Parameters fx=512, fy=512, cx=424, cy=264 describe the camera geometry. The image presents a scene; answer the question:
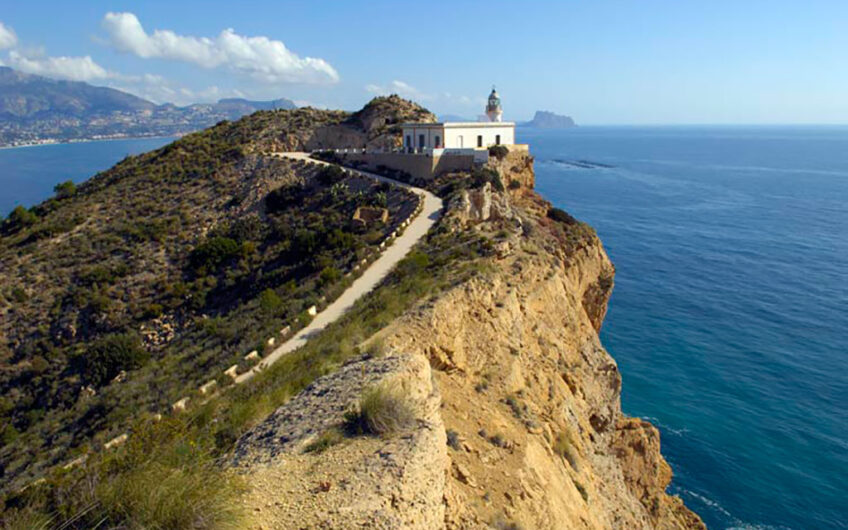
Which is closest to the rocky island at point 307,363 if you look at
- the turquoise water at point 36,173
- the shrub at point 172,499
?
the shrub at point 172,499

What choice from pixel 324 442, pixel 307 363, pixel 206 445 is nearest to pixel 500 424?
pixel 307 363

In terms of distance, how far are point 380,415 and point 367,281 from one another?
15.0 m

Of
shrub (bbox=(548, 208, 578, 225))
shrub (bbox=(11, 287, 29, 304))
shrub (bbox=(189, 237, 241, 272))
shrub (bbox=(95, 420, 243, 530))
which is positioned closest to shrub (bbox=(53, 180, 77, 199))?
shrub (bbox=(11, 287, 29, 304))

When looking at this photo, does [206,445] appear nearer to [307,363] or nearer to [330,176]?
[307,363]

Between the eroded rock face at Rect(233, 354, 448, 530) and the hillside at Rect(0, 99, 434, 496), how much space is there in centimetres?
1026

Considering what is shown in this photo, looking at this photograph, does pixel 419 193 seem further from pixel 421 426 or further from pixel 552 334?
pixel 421 426

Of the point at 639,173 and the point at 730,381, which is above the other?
the point at 639,173

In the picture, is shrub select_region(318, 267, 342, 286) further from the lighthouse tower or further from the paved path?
the lighthouse tower

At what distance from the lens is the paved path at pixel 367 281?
19.1 meters

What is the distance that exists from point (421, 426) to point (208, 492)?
4.11 metres

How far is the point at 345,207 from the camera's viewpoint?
3734 centimetres

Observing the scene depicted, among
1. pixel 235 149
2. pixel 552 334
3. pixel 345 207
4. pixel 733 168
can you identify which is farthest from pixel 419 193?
pixel 733 168

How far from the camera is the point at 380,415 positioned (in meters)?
9.61

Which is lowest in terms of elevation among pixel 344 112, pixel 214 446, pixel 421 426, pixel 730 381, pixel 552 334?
pixel 730 381
